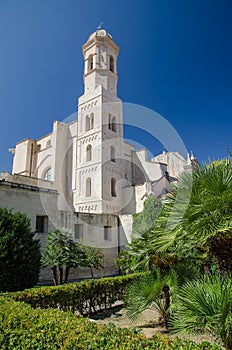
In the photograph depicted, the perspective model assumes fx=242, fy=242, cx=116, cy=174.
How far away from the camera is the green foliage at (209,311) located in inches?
121

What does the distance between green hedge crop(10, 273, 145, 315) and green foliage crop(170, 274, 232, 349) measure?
3.89 meters

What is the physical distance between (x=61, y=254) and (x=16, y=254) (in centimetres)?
278

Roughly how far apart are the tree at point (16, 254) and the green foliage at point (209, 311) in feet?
18.2

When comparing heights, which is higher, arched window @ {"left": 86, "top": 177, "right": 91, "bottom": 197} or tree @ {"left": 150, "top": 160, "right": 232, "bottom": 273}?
Result: arched window @ {"left": 86, "top": 177, "right": 91, "bottom": 197}

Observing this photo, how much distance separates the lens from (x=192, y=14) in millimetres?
8188

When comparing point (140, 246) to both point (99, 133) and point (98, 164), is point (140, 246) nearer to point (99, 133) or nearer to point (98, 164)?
point (98, 164)

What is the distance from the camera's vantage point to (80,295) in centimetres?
746

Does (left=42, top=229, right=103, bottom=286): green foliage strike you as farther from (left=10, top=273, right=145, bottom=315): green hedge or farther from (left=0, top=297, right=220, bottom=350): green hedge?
(left=0, top=297, right=220, bottom=350): green hedge

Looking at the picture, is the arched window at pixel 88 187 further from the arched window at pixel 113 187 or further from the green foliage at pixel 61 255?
the green foliage at pixel 61 255

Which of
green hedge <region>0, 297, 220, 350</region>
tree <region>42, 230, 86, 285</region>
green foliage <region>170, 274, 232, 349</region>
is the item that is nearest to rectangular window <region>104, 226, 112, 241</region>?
tree <region>42, 230, 86, 285</region>

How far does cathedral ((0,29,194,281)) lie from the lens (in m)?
20.8

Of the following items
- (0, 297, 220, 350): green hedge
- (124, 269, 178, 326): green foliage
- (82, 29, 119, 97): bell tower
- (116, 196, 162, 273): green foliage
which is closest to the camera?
(0, 297, 220, 350): green hedge

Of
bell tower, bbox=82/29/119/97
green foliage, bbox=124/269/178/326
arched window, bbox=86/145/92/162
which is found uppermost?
bell tower, bbox=82/29/119/97

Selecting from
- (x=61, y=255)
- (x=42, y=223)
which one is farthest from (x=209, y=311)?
(x=42, y=223)
